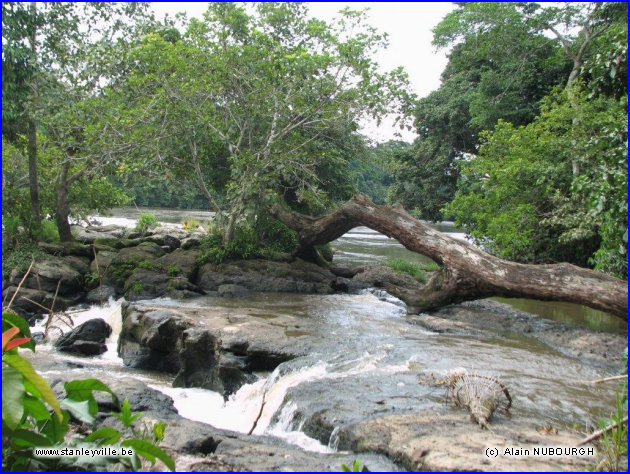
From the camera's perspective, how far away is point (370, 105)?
1322cm

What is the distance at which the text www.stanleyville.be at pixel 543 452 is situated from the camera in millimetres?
3934

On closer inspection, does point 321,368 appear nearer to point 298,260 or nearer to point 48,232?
point 298,260

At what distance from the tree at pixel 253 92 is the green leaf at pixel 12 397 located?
10316 millimetres

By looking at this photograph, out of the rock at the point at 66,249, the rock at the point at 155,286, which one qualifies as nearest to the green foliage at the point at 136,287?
the rock at the point at 155,286

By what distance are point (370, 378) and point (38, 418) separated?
4.44 meters

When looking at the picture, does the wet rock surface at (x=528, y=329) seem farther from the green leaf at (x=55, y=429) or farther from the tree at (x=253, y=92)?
the green leaf at (x=55, y=429)

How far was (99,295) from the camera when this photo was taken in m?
12.8

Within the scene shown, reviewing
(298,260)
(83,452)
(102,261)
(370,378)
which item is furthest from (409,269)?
(83,452)

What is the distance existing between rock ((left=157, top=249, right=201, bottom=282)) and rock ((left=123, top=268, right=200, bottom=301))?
39 centimetres

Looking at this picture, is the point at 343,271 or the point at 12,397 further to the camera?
the point at 343,271

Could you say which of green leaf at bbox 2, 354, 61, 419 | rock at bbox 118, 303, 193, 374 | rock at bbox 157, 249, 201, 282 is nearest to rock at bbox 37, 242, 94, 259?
rock at bbox 157, 249, 201, 282

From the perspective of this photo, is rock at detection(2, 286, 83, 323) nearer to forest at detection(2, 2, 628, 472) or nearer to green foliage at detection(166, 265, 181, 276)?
forest at detection(2, 2, 628, 472)

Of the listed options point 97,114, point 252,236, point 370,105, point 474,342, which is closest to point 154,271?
point 252,236

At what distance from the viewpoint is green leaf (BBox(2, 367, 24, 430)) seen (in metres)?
2.28
